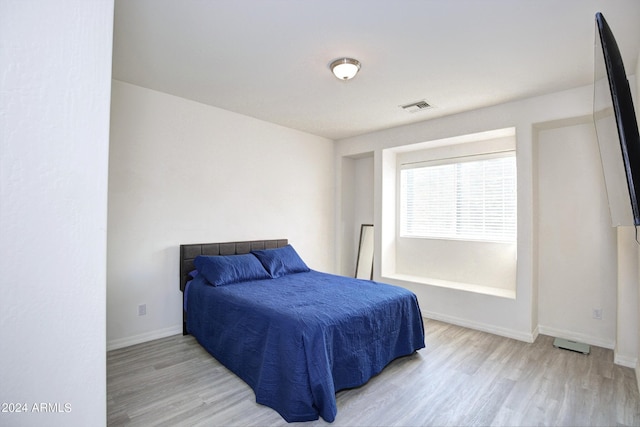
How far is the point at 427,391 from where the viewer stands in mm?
2355

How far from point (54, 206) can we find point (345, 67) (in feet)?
7.25

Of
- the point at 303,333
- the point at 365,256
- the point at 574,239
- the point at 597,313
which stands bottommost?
the point at 597,313

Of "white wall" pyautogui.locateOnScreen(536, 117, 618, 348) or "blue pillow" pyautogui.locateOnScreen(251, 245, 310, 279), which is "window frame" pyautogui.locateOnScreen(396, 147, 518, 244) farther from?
"blue pillow" pyautogui.locateOnScreen(251, 245, 310, 279)

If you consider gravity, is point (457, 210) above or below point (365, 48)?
below

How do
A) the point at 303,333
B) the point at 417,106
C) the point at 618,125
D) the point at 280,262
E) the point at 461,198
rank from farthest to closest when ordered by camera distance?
1. the point at 461,198
2. the point at 280,262
3. the point at 417,106
4. the point at 303,333
5. the point at 618,125

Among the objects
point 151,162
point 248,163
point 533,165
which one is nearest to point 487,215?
point 533,165

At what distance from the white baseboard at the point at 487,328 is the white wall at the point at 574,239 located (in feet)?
1.32

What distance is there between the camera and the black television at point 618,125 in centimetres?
114

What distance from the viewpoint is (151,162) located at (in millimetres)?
3273

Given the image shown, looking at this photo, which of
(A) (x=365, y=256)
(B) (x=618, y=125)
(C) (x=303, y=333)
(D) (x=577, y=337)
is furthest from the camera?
(A) (x=365, y=256)

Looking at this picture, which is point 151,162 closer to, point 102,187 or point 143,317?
point 143,317

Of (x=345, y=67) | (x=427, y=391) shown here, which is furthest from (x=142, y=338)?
(x=345, y=67)

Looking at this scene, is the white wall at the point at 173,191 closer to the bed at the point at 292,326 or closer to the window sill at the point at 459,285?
the bed at the point at 292,326

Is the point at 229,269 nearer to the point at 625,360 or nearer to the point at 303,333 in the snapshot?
the point at 303,333
